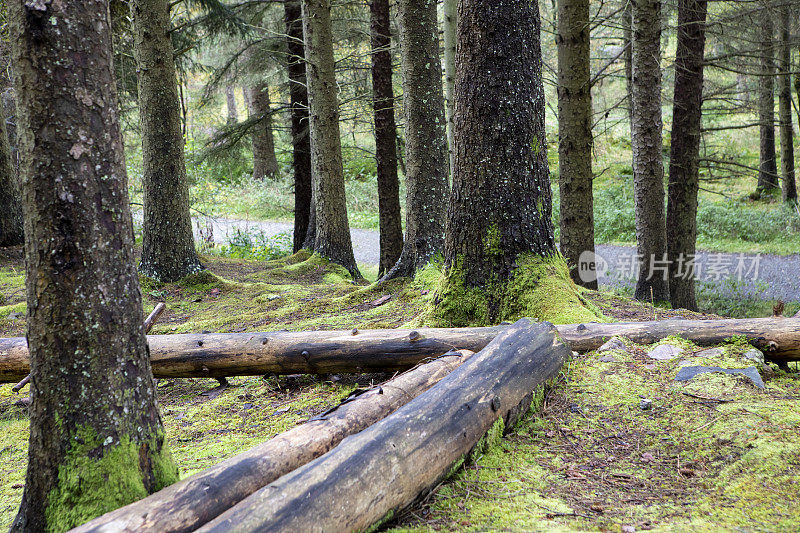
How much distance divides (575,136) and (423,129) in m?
2.28

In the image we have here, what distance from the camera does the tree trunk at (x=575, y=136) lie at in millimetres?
8219

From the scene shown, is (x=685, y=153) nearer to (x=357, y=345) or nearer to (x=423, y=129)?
(x=423, y=129)

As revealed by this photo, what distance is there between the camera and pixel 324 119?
10.3m

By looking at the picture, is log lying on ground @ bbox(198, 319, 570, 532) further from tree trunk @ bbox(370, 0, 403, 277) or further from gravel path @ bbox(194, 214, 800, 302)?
gravel path @ bbox(194, 214, 800, 302)

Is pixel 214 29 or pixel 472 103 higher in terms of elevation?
pixel 214 29

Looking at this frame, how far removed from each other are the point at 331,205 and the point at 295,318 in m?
4.21

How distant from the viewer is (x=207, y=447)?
3.60m

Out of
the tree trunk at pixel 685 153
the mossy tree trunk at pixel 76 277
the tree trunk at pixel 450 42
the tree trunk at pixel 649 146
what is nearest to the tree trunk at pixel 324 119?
the tree trunk at pixel 450 42

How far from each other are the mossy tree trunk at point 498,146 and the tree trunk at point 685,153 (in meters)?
5.92

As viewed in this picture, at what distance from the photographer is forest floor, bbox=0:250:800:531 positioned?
8.33 ft

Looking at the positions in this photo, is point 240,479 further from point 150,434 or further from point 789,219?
point 789,219

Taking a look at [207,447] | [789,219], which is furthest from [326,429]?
[789,219]

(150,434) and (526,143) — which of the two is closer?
(150,434)

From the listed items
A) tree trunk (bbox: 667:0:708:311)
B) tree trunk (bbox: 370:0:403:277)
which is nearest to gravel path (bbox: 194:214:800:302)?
tree trunk (bbox: 667:0:708:311)
